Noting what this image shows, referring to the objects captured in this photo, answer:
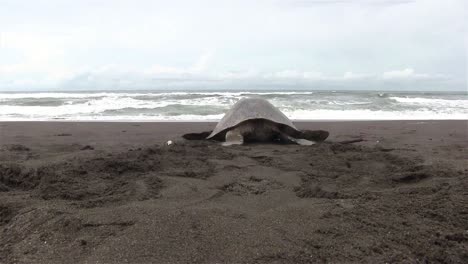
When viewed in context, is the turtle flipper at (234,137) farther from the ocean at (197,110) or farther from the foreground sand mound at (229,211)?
the ocean at (197,110)

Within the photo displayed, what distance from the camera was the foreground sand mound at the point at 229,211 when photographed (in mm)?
1783

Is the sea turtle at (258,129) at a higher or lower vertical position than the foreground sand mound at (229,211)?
higher

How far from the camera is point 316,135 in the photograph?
5.75m

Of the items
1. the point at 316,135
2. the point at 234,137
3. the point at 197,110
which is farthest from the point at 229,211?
the point at 197,110

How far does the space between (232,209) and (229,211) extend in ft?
0.17

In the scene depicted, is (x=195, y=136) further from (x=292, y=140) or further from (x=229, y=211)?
(x=229, y=211)

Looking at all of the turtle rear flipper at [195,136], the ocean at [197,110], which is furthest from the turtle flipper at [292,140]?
the ocean at [197,110]

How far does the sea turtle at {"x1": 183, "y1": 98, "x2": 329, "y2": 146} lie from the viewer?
5613mm

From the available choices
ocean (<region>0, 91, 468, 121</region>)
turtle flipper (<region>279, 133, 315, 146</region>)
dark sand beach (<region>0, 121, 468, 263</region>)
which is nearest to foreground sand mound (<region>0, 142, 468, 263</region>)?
dark sand beach (<region>0, 121, 468, 263</region>)

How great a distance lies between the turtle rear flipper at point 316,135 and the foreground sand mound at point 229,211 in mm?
1961

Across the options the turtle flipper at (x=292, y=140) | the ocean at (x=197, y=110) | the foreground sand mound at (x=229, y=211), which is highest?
the ocean at (x=197, y=110)

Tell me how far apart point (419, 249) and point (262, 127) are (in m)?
4.02

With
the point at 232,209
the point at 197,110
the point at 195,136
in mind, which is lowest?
the point at 232,209

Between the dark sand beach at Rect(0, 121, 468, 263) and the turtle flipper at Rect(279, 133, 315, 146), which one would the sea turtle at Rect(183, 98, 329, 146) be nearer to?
the turtle flipper at Rect(279, 133, 315, 146)
